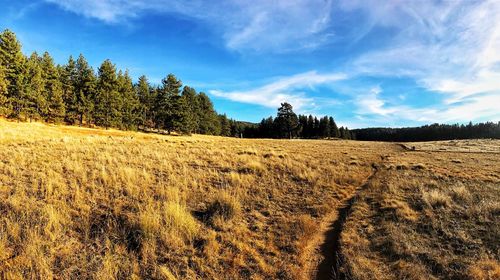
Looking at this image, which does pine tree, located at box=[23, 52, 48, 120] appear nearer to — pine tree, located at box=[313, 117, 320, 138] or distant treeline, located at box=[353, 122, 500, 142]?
pine tree, located at box=[313, 117, 320, 138]

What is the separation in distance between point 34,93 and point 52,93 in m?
3.88

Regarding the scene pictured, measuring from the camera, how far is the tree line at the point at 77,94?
42978mm

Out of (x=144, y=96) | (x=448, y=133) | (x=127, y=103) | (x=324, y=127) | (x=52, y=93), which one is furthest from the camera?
(x=448, y=133)

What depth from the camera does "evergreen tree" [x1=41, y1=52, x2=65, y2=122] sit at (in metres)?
49.6

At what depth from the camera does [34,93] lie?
45688 millimetres

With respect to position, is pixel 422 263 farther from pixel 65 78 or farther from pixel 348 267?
pixel 65 78

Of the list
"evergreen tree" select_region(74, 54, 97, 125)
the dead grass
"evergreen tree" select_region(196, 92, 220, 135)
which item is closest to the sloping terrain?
the dead grass

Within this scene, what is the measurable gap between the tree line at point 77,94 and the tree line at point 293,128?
37164 millimetres

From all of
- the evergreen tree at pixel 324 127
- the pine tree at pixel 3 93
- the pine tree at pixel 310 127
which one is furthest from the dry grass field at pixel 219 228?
the pine tree at pixel 310 127

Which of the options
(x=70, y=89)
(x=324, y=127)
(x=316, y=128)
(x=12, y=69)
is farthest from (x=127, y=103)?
(x=316, y=128)

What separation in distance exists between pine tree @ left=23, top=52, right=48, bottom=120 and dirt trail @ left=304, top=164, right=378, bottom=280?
54083 mm

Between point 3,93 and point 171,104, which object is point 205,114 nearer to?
point 171,104

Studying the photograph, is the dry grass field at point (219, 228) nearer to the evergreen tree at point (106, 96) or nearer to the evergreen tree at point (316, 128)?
the evergreen tree at point (106, 96)

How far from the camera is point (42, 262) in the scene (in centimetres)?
478
